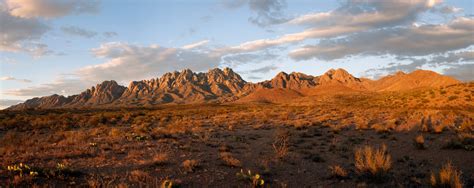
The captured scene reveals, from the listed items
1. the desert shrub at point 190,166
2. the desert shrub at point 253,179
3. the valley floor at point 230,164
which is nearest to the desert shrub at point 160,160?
the valley floor at point 230,164

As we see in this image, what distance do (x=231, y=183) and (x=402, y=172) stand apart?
518cm

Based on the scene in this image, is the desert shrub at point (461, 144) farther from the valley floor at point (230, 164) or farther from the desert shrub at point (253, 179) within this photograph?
the desert shrub at point (253, 179)

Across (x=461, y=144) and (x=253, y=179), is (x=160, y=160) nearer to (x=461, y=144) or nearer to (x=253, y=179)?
(x=253, y=179)

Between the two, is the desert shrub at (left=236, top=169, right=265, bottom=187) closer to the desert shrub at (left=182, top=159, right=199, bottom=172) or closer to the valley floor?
the valley floor

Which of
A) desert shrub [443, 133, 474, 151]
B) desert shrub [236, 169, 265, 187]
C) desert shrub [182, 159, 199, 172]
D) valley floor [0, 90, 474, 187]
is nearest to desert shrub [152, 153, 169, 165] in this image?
valley floor [0, 90, 474, 187]

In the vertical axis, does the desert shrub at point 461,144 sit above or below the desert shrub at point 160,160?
below

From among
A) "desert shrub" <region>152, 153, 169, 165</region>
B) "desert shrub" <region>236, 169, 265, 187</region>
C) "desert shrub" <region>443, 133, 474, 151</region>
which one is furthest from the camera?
"desert shrub" <region>443, 133, 474, 151</region>

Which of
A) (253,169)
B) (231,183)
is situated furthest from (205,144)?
(231,183)

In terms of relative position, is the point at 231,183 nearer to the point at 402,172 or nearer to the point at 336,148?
the point at 402,172

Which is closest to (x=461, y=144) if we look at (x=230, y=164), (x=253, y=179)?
(x=230, y=164)

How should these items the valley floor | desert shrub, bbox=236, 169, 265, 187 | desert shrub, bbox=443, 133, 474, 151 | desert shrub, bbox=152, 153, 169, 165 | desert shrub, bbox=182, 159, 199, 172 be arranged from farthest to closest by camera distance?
desert shrub, bbox=443, 133, 474, 151 < desert shrub, bbox=152, 153, 169, 165 < desert shrub, bbox=182, 159, 199, 172 < the valley floor < desert shrub, bbox=236, 169, 265, 187

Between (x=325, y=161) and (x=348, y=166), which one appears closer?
(x=348, y=166)

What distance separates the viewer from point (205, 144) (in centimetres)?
1526

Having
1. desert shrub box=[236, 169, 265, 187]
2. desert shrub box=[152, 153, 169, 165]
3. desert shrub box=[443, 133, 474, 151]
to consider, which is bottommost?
desert shrub box=[443, 133, 474, 151]
